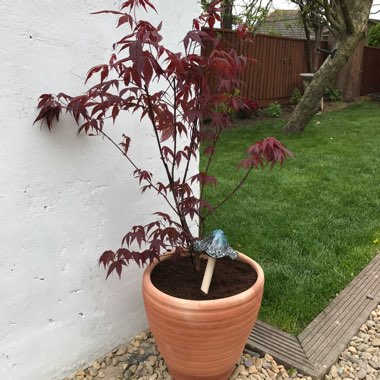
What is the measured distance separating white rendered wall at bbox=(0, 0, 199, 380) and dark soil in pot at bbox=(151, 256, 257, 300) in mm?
271

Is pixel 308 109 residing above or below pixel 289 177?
above

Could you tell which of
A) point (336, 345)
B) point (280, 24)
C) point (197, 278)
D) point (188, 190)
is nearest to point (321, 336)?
point (336, 345)

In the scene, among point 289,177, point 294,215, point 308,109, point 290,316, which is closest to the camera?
point 290,316

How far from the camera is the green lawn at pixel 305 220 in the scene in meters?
2.79

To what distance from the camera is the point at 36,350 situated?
1.95 m

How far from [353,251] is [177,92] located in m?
2.25

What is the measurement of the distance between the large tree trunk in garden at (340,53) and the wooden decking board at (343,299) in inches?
187

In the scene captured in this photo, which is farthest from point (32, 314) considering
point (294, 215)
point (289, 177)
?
point (289, 177)

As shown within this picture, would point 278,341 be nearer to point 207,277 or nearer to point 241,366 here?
point 241,366

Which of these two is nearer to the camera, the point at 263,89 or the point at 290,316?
the point at 290,316

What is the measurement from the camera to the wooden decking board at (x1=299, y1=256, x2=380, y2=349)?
95.7 inches

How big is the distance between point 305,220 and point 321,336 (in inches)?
67.0

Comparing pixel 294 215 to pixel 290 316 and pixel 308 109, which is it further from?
pixel 308 109

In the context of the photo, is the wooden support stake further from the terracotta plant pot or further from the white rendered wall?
the white rendered wall
